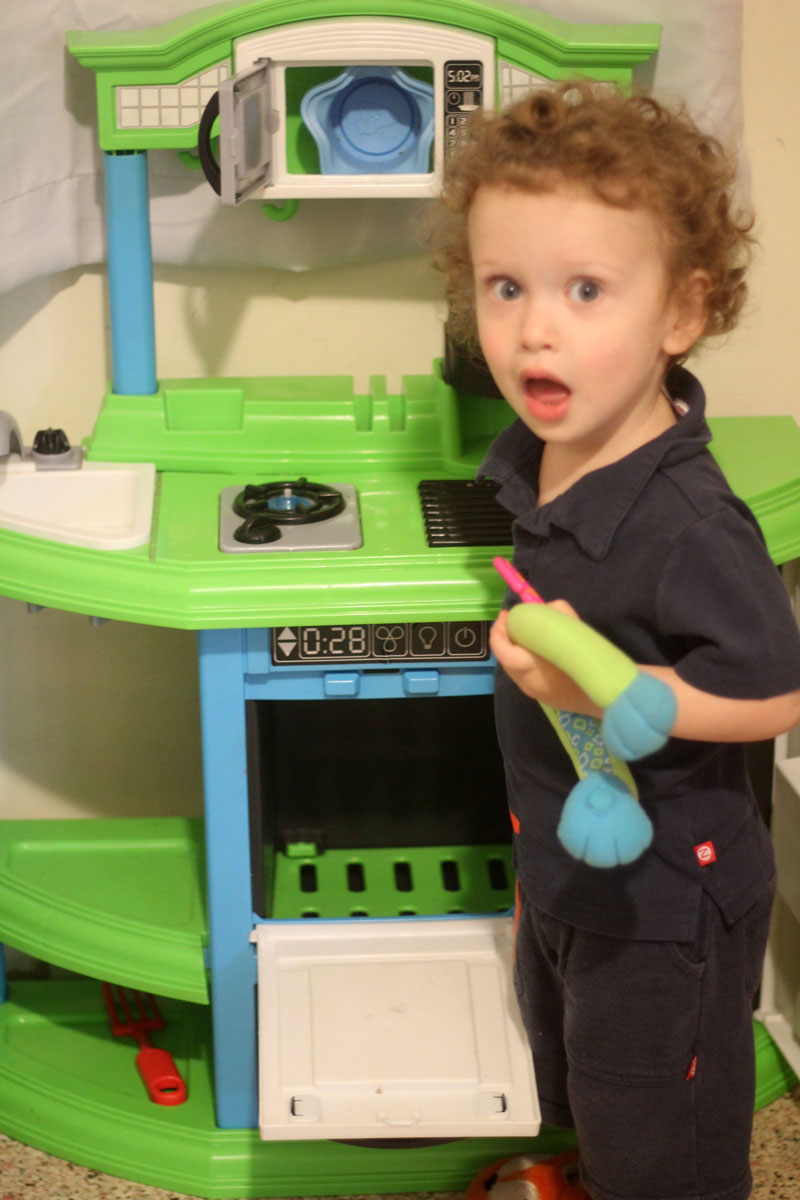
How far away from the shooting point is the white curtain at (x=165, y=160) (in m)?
1.39

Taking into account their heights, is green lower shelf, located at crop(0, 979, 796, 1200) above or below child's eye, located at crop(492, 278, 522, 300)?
below

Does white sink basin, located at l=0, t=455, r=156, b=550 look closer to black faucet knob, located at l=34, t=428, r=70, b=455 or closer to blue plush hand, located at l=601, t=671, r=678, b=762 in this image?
black faucet knob, located at l=34, t=428, r=70, b=455

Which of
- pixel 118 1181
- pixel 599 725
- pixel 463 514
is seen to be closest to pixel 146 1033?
pixel 118 1181

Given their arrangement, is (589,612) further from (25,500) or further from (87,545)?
(25,500)

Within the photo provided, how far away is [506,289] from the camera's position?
96cm

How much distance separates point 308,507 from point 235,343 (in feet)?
1.23

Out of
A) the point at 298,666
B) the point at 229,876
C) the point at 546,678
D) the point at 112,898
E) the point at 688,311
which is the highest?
the point at 688,311

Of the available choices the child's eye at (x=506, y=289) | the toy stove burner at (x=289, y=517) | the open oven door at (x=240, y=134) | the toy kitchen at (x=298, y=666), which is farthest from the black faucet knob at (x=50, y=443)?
the child's eye at (x=506, y=289)

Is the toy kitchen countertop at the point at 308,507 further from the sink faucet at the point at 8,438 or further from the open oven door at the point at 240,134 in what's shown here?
the open oven door at the point at 240,134

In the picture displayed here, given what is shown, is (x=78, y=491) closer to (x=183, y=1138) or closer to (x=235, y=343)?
(x=235, y=343)

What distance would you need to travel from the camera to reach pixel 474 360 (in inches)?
51.7

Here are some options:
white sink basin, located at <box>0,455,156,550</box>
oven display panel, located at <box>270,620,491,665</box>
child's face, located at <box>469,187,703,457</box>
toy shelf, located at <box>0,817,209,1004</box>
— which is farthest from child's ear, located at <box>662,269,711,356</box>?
toy shelf, located at <box>0,817,209,1004</box>

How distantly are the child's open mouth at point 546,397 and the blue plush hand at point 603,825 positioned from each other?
0.24 meters

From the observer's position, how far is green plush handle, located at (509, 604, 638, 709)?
844 mm
